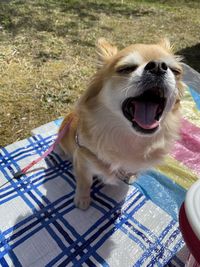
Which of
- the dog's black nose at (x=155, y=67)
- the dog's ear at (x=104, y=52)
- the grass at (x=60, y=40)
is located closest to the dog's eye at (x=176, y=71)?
the dog's black nose at (x=155, y=67)

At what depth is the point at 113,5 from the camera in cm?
521

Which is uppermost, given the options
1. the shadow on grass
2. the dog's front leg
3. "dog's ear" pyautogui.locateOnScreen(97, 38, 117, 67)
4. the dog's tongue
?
the shadow on grass

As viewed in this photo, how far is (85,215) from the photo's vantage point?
1.96 m

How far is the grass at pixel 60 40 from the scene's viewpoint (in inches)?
112

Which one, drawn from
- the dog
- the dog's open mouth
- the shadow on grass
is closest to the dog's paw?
the dog

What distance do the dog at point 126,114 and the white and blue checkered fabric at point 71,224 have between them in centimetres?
13

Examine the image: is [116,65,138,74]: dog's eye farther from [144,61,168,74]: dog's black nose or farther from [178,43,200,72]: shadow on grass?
[178,43,200,72]: shadow on grass

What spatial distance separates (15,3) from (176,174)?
3.53 m

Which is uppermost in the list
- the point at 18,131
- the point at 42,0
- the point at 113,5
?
the point at 42,0

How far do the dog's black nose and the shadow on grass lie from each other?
2452 mm

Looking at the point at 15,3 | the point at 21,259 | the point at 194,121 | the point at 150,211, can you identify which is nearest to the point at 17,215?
the point at 21,259

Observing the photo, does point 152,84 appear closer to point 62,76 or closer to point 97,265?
point 97,265

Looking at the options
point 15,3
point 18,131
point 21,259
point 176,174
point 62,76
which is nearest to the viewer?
point 21,259

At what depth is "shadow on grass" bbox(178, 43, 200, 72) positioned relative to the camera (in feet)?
12.8
